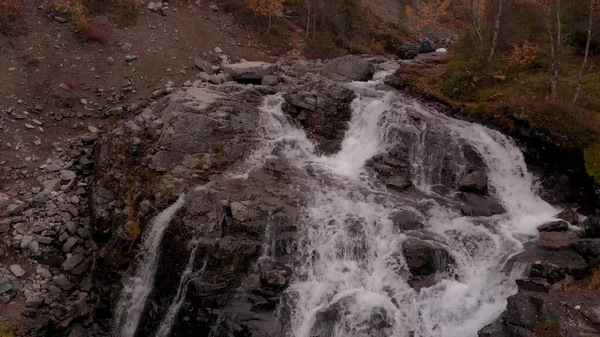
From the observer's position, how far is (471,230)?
1666cm

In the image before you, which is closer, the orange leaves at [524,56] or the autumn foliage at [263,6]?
the orange leaves at [524,56]

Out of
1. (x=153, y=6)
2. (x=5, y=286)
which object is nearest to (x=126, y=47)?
(x=153, y=6)

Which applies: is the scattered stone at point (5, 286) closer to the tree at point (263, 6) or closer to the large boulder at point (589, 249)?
the large boulder at point (589, 249)

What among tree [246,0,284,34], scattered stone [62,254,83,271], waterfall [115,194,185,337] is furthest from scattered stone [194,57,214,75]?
scattered stone [62,254,83,271]

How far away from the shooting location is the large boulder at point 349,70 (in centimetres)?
2886

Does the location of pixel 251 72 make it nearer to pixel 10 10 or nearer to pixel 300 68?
pixel 300 68

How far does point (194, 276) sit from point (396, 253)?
7400mm

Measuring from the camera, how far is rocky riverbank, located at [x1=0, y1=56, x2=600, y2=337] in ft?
45.6

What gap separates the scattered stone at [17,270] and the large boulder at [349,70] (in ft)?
68.5

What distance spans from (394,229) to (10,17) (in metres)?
25.2

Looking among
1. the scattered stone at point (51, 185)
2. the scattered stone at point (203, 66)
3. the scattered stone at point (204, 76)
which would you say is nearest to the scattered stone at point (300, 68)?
the scattered stone at point (203, 66)

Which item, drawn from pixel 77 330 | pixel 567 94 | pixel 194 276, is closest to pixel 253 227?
pixel 194 276

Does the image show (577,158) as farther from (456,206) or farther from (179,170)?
(179,170)

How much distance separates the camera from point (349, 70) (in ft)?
95.7
